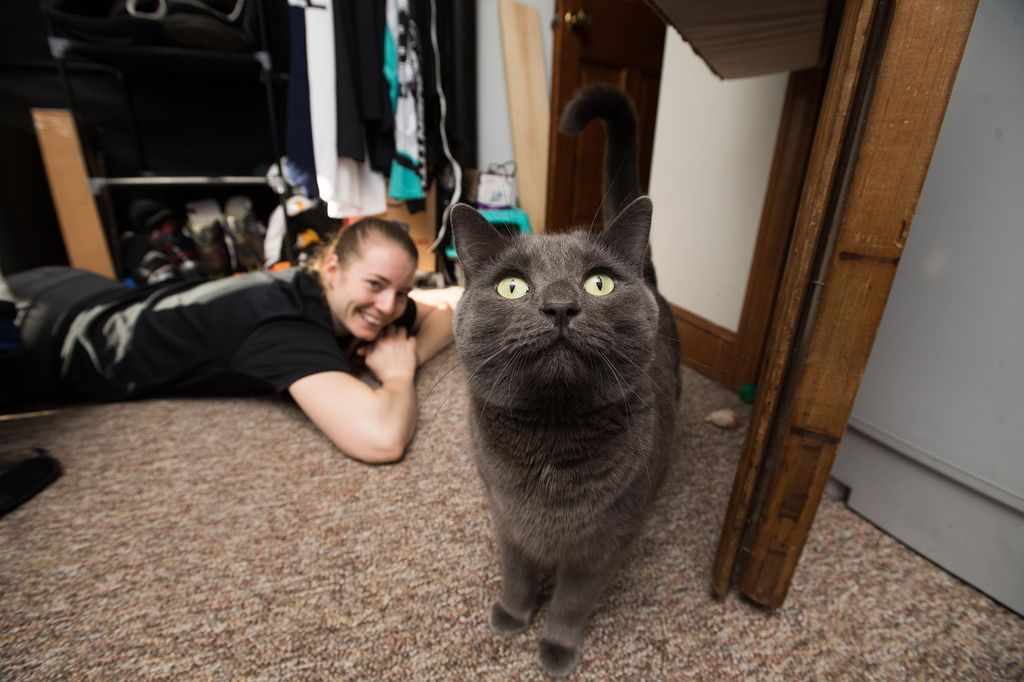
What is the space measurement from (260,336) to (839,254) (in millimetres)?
1227

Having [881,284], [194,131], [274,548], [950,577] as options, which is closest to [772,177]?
[881,284]

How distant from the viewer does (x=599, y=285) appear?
1.58 feet

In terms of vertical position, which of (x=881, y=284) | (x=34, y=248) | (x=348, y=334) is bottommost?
(x=348, y=334)

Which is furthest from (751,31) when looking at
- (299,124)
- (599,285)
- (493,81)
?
(493,81)

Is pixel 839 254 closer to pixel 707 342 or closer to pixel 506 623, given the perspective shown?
pixel 506 623

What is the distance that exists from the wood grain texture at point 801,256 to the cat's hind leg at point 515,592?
299mm

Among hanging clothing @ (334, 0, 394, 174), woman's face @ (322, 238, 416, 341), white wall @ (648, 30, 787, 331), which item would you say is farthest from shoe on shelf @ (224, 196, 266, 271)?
white wall @ (648, 30, 787, 331)

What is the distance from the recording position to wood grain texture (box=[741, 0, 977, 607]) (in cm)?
41

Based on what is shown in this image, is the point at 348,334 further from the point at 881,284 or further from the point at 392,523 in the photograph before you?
the point at 881,284

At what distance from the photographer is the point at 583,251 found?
486 mm

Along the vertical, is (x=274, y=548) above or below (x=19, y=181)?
below

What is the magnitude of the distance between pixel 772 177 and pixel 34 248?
2.92 metres

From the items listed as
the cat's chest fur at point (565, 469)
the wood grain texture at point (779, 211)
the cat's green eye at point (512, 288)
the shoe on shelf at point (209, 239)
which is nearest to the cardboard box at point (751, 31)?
the wood grain texture at point (779, 211)

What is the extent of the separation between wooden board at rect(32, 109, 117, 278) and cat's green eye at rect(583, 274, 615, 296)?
2.56 metres
